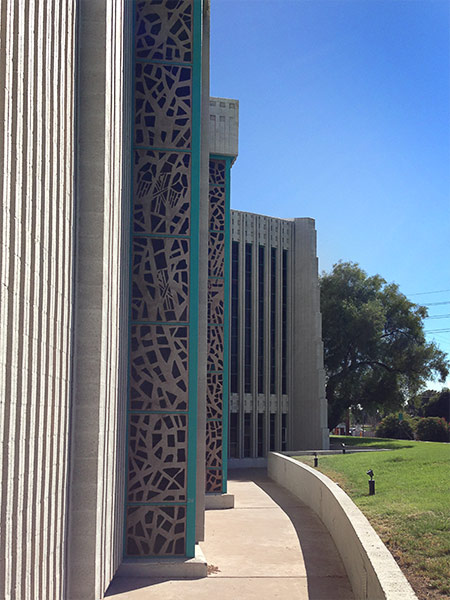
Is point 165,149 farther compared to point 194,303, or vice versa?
point 165,149

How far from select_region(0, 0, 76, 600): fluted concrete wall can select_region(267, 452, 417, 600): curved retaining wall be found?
293cm

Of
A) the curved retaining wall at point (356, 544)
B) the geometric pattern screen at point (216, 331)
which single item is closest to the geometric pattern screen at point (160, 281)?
the curved retaining wall at point (356, 544)

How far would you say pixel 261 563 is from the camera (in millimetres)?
9141

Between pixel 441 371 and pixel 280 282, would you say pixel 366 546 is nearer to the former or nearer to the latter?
pixel 280 282

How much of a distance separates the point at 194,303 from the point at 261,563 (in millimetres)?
3787

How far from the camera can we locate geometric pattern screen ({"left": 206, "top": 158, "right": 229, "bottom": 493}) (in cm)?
1465

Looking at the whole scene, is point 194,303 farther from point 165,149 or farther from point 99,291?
point 99,291

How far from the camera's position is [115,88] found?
7098 mm

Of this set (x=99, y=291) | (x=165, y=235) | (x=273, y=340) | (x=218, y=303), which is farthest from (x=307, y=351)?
(x=99, y=291)

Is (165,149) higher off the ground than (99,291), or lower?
higher

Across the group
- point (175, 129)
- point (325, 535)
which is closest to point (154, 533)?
point (325, 535)

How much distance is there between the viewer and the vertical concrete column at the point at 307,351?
2466cm

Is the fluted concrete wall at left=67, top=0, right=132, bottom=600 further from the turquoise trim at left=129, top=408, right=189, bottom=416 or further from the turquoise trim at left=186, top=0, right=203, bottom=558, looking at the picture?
the turquoise trim at left=186, top=0, right=203, bottom=558

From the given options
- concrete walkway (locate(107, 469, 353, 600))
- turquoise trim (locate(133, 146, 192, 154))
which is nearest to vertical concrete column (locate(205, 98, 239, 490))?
concrete walkway (locate(107, 469, 353, 600))
